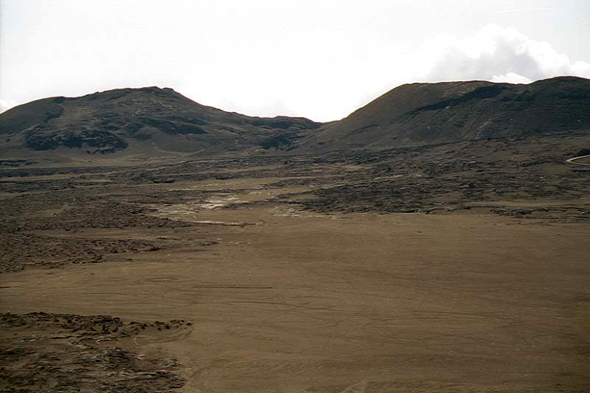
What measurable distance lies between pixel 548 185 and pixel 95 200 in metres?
30.7

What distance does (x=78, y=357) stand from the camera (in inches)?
426

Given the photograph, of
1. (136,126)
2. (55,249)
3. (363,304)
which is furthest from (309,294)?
(136,126)

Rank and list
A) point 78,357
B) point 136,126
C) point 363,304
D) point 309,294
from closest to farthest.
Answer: point 78,357 → point 363,304 → point 309,294 → point 136,126

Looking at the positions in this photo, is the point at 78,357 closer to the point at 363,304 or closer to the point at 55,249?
the point at 363,304

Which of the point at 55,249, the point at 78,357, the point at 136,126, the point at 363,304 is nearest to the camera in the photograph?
the point at 78,357

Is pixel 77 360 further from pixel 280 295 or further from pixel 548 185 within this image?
pixel 548 185

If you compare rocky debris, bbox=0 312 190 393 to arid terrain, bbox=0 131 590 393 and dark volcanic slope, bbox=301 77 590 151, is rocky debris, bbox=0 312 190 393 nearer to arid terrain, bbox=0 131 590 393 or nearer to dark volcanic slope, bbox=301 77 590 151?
arid terrain, bbox=0 131 590 393

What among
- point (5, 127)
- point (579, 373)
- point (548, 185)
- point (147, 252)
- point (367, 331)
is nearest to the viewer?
point (579, 373)

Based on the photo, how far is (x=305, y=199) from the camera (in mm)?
37438

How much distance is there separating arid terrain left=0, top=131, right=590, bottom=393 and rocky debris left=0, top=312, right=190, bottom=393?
0.14ft

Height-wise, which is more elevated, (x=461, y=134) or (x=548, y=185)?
(x=461, y=134)

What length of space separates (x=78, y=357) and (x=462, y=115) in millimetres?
82297

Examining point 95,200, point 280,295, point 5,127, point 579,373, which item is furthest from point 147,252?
point 5,127

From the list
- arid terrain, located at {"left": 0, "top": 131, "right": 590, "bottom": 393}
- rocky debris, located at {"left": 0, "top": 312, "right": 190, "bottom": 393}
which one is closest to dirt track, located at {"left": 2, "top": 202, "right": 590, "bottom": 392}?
arid terrain, located at {"left": 0, "top": 131, "right": 590, "bottom": 393}
